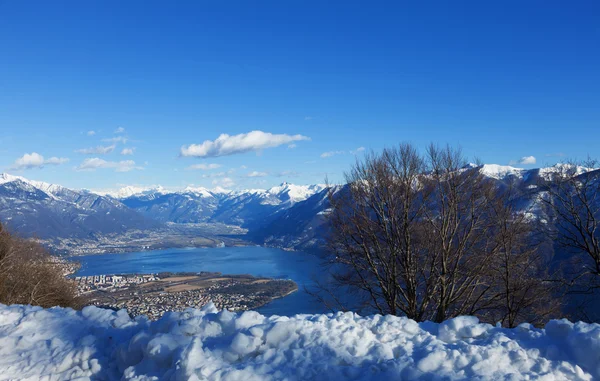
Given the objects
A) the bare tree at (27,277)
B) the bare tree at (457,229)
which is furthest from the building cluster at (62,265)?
the bare tree at (457,229)

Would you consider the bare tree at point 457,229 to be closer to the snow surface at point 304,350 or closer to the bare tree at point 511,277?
the bare tree at point 511,277

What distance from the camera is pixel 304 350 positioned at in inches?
216

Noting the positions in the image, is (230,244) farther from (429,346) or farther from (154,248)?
(429,346)

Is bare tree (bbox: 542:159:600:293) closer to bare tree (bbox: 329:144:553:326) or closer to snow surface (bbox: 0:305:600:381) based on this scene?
bare tree (bbox: 329:144:553:326)

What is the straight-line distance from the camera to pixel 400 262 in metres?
11.0

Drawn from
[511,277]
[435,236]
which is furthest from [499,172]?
[435,236]

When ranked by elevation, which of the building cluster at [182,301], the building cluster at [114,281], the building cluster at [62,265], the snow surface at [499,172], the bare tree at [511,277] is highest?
the snow surface at [499,172]

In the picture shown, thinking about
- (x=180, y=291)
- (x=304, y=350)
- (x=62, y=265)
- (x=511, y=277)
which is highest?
(x=304, y=350)

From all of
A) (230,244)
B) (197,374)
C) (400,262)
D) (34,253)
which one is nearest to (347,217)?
(400,262)

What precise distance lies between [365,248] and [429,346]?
532 cm

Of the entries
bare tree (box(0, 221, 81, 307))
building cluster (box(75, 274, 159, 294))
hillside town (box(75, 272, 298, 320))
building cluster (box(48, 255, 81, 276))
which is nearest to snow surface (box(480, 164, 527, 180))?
bare tree (box(0, 221, 81, 307))

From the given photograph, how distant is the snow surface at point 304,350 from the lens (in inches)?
195

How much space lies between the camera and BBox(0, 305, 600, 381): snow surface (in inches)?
195

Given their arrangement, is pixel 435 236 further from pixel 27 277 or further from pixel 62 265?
pixel 62 265
